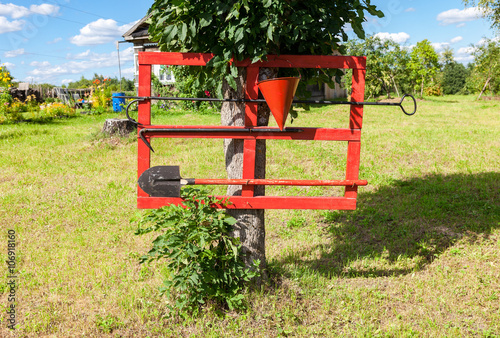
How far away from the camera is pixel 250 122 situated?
3.35m

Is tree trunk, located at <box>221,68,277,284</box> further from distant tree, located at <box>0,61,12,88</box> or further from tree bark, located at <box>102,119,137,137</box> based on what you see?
distant tree, located at <box>0,61,12,88</box>

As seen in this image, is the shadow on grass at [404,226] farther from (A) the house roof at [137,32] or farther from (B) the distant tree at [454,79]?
(B) the distant tree at [454,79]

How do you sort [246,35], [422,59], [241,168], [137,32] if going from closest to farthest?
1. [246,35]
2. [241,168]
3. [137,32]
4. [422,59]

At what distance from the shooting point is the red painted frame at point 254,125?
326 centimetres

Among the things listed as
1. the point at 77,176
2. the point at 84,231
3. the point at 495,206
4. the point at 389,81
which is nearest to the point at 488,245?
the point at 495,206

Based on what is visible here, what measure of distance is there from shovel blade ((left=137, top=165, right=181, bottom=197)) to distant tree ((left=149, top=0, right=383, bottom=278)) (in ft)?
1.94

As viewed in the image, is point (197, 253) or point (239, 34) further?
point (197, 253)

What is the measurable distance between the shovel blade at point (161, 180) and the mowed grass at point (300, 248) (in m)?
1.06

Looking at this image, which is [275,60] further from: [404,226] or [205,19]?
[404,226]

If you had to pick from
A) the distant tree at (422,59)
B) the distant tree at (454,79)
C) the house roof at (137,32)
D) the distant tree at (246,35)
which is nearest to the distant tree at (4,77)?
the house roof at (137,32)

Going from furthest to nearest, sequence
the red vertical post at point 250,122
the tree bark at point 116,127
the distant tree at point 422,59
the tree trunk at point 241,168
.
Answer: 1. the distant tree at point 422,59
2. the tree bark at point 116,127
3. the tree trunk at point 241,168
4. the red vertical post at point 250,122

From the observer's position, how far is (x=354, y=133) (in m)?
3.42

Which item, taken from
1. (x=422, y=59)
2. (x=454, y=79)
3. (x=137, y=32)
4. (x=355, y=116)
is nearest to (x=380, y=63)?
(x=422, y=59)

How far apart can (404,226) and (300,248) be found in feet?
5.16
